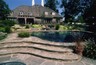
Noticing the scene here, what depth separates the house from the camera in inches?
1976

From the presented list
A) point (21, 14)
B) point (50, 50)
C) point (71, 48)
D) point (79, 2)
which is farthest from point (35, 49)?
point (21, 14)

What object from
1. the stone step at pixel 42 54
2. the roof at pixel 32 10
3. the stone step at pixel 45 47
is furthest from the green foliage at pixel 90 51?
the roof at pixel 32 10

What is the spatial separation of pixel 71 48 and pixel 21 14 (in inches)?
1642

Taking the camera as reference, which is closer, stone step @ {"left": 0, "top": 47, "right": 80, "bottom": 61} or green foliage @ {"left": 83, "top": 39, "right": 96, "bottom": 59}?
stone step @ {"left": 0, "top": 47, "right": 80, "bottom": 61}

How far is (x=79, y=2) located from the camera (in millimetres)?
18641

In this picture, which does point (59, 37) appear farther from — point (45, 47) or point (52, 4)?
point (52, 4)

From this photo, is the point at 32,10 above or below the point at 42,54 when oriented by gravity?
above

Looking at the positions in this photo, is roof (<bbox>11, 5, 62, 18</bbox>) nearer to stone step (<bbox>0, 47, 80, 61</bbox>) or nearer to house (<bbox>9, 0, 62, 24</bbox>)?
house (<bbox>9, 0, 62, 24</bbox>)

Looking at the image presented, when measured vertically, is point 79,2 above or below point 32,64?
above

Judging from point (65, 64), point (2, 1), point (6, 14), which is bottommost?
point (65, 64)

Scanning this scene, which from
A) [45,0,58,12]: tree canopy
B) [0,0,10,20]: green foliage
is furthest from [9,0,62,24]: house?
[45,0,58,12]: tree canopy

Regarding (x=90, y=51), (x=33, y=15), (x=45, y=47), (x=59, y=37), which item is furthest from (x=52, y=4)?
(x=90, y=51)

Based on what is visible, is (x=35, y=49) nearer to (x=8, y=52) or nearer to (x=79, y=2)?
(x=8, y=52)

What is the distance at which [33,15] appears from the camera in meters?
51.2
